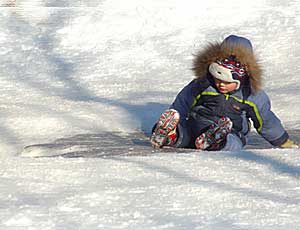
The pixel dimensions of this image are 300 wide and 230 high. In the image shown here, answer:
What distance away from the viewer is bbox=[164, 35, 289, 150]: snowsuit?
5.14 m

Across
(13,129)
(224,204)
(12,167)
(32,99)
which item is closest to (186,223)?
(224,204)

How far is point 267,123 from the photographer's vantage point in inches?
203

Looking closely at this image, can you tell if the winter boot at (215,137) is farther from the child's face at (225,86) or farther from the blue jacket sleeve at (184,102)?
the blue jacket sleeve at (184,102)

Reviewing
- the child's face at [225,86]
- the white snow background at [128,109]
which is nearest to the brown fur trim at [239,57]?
the child's face at [225,86]

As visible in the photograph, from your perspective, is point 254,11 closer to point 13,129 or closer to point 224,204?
point 13,129

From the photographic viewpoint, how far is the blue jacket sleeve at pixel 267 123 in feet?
16.8

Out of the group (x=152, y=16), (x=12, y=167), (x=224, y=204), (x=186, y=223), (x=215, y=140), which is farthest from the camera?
(x=152, y=16)

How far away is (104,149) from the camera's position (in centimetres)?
500

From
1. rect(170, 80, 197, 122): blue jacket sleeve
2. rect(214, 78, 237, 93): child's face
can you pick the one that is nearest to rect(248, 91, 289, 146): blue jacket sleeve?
rect(214, 78, 237, 93): child's face

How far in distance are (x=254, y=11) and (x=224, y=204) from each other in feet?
16.9

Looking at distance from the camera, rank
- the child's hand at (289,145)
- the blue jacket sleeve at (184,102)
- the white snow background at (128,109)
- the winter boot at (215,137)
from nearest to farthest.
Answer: the white snow background at (128,109), the winter boot at (215,137), the child's hand at (289,145), the blue jacket sleeve at (184,102)

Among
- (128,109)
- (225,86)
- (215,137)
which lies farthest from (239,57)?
(128,109)

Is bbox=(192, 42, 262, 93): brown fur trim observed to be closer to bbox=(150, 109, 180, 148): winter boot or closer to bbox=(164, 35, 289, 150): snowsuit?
bbox=(164, 35, 289, 150): snowsuit

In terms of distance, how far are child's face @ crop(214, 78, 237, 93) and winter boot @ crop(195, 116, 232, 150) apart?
217mm
